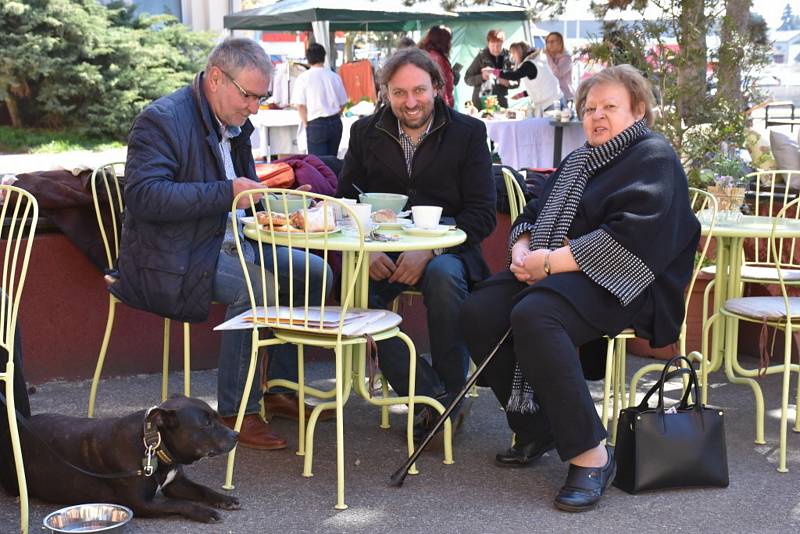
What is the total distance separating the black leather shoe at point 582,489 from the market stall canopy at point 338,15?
35.1 ft

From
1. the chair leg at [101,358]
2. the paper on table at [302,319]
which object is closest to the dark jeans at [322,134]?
the chair leg at [101,358]

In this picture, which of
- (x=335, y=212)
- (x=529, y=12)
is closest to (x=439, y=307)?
(x=335, y=212)

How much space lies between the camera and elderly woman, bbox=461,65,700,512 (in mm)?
3566

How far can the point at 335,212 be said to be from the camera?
4105 millimetres

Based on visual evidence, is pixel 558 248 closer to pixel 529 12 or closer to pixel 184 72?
pixel 529 12

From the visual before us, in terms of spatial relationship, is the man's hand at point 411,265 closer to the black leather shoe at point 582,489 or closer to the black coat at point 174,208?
the black coat at point 174,208

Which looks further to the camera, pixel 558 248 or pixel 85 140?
pixel 85 140

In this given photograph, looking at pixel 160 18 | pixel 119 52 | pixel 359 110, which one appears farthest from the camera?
pixel 160 18

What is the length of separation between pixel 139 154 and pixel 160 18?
15.2 metres

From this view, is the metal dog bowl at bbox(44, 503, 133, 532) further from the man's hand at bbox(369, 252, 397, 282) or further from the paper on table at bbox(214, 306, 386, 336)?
the man's hand at bbox(369, 252, 397, 282)

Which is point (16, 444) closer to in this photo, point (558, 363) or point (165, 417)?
point (165, 417)

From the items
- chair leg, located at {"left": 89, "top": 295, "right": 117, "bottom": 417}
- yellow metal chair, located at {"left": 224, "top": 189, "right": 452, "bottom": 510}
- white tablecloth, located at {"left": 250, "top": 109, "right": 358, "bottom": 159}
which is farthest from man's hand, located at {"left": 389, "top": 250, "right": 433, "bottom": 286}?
white tablecloth, located at {"left": 250, "top": 109, "right": 358, "bottom": 159}

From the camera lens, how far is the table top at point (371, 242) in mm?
3607

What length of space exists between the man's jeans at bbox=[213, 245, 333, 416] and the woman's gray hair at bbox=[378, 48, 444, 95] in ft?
2.54
